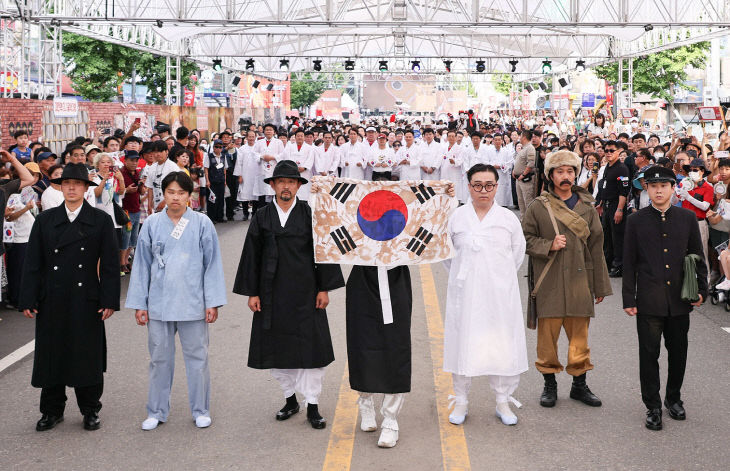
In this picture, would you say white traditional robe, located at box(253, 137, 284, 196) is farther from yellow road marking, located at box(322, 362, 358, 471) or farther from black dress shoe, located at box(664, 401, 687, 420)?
black dress shoe, located at box(664, 401, 687, 420)

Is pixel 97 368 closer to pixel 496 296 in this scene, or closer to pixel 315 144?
pixel 496 296

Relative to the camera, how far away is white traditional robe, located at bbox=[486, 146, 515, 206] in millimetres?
20219

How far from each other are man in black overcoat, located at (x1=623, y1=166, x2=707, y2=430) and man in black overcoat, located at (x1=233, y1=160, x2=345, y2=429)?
6.18 feet

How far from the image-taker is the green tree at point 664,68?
39.8 m

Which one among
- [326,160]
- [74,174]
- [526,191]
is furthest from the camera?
[326,160]

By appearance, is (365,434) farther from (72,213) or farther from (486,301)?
(72,213)

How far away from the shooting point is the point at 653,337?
5707 mm

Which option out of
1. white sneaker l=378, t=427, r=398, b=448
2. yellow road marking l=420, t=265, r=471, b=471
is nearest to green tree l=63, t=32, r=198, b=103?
yellow road marking l=420, t=265, r=471, b=471

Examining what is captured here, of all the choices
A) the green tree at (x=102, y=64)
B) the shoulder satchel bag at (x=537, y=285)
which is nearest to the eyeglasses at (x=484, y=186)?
Result: the shoulder satchel bag at (x=537, y=285)

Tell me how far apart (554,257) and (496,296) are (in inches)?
27.3

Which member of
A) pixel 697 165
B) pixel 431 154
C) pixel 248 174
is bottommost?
pixel 697 165

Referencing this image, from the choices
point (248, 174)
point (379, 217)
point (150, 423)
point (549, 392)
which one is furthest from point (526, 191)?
point (150, 423)

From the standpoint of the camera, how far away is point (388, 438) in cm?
517

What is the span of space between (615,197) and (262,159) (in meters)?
9.43
